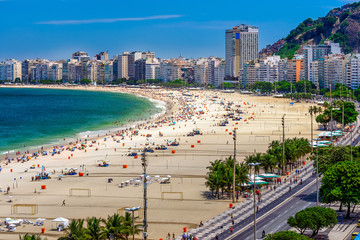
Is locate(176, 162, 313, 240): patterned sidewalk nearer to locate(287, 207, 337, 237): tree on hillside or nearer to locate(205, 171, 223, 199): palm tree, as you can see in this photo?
locate(205, 171, 223, 199): palm tree

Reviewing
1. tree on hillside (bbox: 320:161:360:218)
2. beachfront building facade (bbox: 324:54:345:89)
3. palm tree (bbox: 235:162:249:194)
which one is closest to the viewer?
tree on hillside (bbox: 320:161:360:218)

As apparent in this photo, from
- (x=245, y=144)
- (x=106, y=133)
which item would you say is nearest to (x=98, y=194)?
(x=245, y=144)

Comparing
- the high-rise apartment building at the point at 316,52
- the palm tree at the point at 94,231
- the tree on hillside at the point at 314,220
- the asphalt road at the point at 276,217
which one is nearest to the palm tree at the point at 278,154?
the asphalt road at the point at 276,217

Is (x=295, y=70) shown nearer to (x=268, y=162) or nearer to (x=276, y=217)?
(x=268, y=162)

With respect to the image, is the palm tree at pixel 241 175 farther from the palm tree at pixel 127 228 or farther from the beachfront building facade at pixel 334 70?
the beachfront building facade at pixel 334 70

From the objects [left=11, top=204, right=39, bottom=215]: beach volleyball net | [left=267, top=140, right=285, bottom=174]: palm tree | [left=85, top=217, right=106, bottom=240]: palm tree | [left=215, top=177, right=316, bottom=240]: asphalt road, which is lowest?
[left=11, top=204, right=39, bottom=215]: beach volleyball net

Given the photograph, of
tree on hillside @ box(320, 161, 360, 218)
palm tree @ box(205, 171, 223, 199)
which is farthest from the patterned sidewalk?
tree on hillside @ box(320, 161, 360, 218)
